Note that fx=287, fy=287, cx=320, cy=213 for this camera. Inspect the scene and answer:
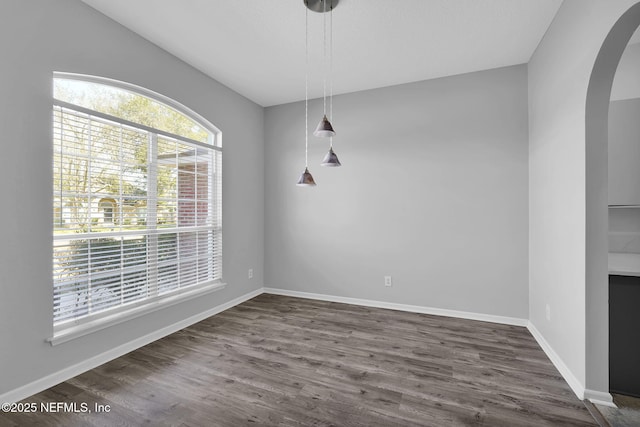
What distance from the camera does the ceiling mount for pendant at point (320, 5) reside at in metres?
2.23

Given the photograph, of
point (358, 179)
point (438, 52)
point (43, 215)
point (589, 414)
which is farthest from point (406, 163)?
point (43, 215)

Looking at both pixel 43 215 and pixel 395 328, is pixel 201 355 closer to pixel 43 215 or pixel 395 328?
pixel 43 215

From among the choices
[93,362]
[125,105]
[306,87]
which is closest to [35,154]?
[125,105]

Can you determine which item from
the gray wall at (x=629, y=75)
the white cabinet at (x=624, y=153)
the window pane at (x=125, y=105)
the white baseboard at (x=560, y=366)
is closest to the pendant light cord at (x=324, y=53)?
the window pane at (x=125, y=105)

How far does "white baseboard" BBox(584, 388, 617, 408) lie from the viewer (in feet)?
6.13

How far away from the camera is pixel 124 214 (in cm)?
264

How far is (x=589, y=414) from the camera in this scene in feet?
5.88

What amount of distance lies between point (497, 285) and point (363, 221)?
1730 millimetres

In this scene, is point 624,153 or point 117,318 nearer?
point 624,153

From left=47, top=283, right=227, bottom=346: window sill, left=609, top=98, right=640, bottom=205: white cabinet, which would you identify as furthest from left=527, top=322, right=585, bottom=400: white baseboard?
left=47, top=283, right=227, bottom=346: window sill

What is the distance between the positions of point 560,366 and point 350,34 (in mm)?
3315

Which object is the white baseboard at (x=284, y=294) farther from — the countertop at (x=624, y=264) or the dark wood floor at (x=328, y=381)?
the countertop at (x=624, y=264)

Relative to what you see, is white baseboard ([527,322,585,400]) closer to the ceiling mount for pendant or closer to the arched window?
the ceiling mount for pendant

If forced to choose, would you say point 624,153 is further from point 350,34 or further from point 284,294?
point 284,294
